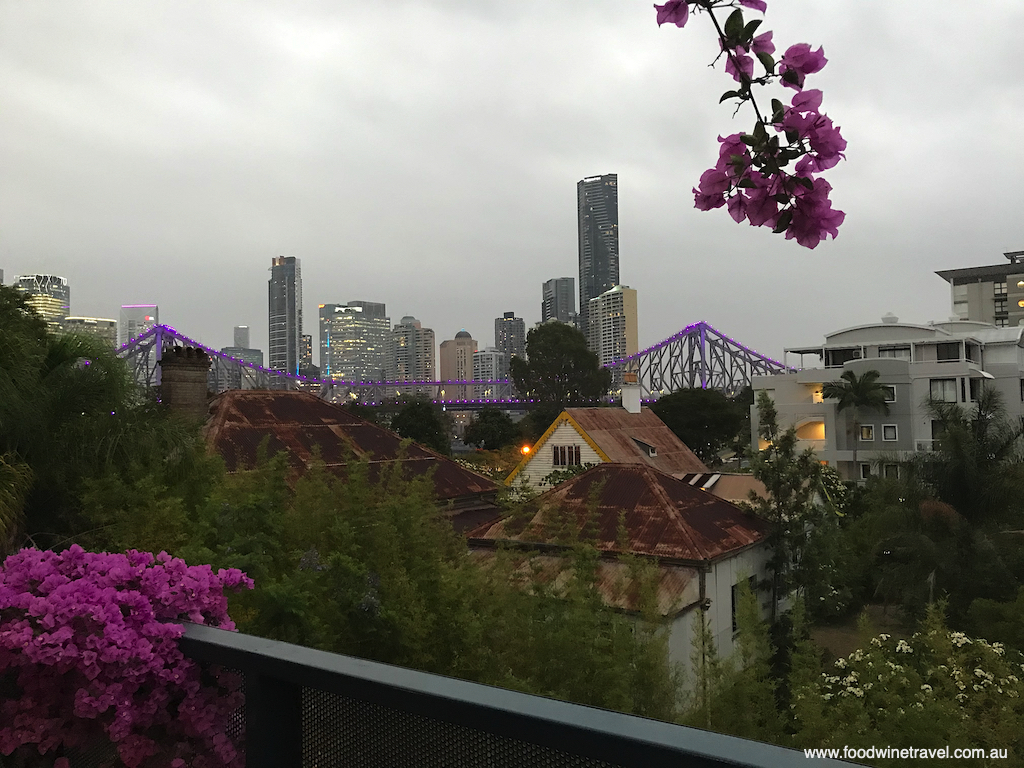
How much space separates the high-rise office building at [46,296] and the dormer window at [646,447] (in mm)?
15706

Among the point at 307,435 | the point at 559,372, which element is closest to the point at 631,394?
the point at 307,435

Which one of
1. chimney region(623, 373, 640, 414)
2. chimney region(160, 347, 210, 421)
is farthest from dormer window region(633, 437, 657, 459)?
chimney region(160, 347, 210, 421)

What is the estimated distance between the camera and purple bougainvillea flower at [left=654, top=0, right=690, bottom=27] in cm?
142

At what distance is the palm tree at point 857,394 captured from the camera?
33.1 meters

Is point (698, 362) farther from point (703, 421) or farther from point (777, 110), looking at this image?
point (777, 110)

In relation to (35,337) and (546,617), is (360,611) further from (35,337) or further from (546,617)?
(35,337)

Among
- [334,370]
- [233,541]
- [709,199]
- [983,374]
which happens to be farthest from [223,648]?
[334,370]

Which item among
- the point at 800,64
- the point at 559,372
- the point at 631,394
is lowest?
the point at 800,64

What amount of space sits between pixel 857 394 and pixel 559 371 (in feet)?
71.7

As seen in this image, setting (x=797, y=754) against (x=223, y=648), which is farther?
(x=223, y=648)

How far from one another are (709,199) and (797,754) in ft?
3.31

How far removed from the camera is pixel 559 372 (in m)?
51.4

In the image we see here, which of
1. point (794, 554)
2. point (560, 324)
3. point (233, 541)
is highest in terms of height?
point (560, 324)

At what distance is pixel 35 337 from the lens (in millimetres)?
6035
